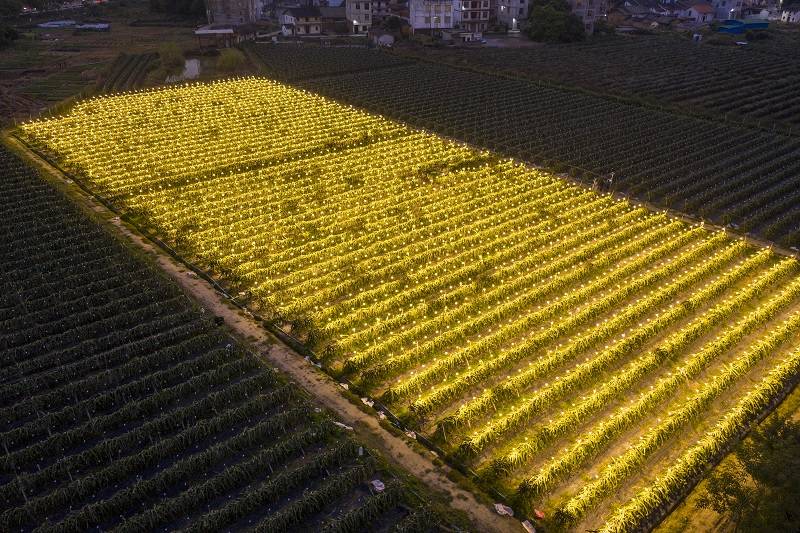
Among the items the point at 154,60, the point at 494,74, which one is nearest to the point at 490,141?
the point at 494,74

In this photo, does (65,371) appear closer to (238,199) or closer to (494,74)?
(238,199)

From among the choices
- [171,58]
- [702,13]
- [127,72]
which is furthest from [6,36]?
[702,13]

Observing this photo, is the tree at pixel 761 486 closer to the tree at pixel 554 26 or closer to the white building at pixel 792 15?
the tree at pixel 554 26

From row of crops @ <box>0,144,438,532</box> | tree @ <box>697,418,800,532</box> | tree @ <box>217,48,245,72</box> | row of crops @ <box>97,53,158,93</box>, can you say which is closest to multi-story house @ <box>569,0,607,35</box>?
tree @ <box>217,48,245,72</box>

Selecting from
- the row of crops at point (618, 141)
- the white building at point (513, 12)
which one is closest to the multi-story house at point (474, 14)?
the white building at point (513, 12)

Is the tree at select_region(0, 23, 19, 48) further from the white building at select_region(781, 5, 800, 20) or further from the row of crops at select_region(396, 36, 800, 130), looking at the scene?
the white building at select_region(781, 5, 800, 20)

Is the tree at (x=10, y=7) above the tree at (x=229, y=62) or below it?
above
